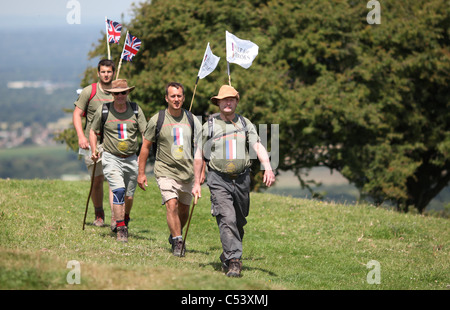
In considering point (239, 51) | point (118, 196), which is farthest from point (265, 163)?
point (118, 196)

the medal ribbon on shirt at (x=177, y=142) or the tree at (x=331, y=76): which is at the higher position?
the tree at (x=331, y=76)

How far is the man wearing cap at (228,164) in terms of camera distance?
353 inches

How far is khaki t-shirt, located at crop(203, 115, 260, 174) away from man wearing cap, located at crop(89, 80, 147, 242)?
198 cm

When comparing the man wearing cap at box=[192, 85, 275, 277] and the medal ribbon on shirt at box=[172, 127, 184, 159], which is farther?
the medal ribbon on shirt at box=[172, 127, 184, 159]

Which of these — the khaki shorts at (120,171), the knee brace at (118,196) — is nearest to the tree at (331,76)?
the khaki shorts at (120,171)

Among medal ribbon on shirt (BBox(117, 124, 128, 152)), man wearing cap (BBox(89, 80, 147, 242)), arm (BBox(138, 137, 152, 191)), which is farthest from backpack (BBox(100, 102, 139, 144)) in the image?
arm (BBox(138, 137, 152, 191))

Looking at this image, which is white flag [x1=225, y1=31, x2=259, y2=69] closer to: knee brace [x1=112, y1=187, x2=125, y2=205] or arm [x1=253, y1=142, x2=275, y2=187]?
arm [x1=253, y1=142, x2=275, y2=187]

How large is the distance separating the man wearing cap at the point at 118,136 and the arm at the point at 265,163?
94.6 inches

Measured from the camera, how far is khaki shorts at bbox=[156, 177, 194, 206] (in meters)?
9.86

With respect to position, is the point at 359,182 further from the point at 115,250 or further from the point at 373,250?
the point at 115,250

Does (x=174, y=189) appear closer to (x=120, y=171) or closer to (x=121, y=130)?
(x=120, y=171)

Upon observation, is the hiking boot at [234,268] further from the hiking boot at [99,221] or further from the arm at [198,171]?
the hiking boot at [99,221]

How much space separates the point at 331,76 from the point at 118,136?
18.3m
